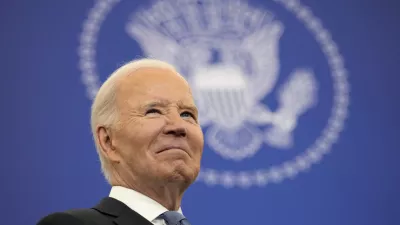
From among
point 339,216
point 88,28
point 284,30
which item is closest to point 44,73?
point 88,28

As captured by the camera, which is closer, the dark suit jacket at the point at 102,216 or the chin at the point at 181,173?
the dark suit jacket at the point at 102,216

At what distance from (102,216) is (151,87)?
0.32 m

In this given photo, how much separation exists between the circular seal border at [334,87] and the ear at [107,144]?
3.17 feet

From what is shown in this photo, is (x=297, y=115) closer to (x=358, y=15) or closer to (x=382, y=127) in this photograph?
(x=382, y=127)

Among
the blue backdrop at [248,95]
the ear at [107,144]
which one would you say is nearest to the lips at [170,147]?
the ear at [107,144]

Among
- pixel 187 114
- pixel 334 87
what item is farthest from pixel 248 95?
pixel 187 114

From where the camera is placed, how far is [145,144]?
1.55m

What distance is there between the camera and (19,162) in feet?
8.06

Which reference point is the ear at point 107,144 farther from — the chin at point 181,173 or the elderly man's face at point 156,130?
the chin at point 181,173

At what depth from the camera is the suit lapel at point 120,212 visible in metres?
1.50

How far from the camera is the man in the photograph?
154cm

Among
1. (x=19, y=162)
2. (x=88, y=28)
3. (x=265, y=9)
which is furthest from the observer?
(x=265, y=9)

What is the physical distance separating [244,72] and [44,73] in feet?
2.54

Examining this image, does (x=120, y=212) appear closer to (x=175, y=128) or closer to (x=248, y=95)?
(x=175, y=128)
